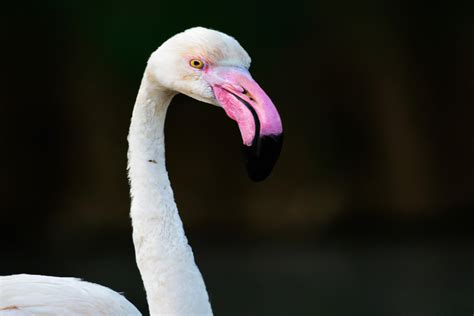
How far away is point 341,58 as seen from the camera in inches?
262

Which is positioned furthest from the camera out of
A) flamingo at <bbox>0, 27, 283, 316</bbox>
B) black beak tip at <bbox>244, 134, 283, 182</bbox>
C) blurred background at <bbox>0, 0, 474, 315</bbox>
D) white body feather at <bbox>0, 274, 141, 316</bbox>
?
blurred background at <bbox>0, 0, 474, 315</bbox>

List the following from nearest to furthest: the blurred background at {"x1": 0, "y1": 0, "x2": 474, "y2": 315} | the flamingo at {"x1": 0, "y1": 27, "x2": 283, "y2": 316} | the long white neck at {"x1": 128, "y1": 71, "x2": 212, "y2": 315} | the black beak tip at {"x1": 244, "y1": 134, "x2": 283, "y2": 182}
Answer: the black beak tip at {"x1": 244, "y1": 134, "x2": 283, "y2": 182} → the flamingo at {"x1": 0, "y1": 27, "x2": 283, "y2": 316} → the long white neck at {"x1": 128, "y1": 71, "x2": 212, "y2": 315} → the blurred background at {"x1": 0, "y1": 0, "x2": 474, "y2": 315}

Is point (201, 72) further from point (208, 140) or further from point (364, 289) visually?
point (208, 140)

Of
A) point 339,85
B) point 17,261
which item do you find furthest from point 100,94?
point 339,85

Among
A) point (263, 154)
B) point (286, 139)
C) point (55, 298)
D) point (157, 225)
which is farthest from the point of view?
point (286, 139)

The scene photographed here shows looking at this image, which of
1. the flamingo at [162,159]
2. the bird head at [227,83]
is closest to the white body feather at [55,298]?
the flamingo at [162,159]

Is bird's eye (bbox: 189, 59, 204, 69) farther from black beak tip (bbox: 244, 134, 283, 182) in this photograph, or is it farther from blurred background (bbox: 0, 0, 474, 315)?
blurred background (bbox: 0, 0, 474, 315)

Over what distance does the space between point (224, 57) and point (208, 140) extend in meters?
4.59

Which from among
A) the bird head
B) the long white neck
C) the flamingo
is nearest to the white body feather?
the flamingo

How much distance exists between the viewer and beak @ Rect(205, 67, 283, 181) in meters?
2.06

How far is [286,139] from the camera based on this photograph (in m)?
6.84

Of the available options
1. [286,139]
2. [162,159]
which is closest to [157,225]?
[162,159]

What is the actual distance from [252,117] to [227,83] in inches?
→ 5.1

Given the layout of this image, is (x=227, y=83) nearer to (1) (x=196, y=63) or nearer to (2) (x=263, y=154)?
(1) (x=196, y=63)
